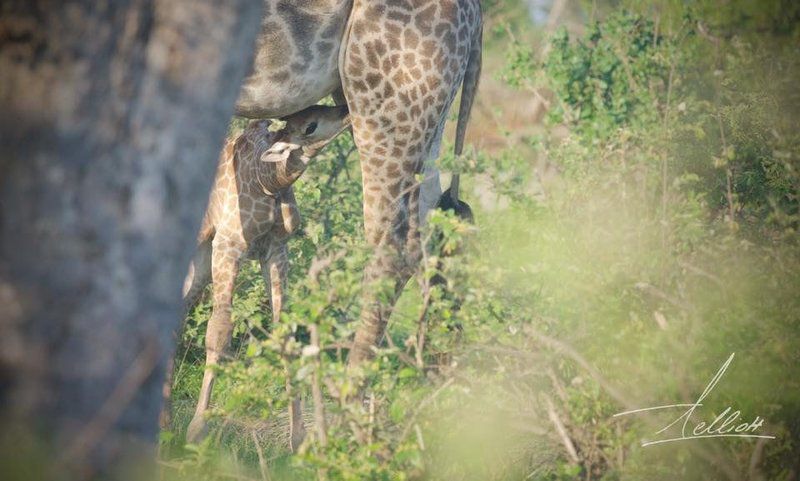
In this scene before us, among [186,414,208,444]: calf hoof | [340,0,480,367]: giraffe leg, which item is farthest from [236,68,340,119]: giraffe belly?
[186,414,208,444]: calf hoof

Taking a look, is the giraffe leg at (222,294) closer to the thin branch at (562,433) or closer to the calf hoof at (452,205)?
the calf hoof at (452,205)

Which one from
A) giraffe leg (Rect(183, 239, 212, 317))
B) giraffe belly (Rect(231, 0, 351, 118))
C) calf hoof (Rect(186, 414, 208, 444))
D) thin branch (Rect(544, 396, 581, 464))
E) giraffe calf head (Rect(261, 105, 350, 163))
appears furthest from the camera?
giraffe leg (Rect(183, 239, 212, 317))

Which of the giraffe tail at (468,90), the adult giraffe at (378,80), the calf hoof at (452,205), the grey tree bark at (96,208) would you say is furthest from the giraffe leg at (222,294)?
the grey tree bark at (96,208)

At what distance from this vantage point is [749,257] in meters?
4.18

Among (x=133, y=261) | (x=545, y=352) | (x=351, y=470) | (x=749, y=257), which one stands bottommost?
(x=351, y=470)

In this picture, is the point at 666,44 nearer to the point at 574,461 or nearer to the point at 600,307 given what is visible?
the point at 600,307

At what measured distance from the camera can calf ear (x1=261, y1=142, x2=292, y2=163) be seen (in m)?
5.71

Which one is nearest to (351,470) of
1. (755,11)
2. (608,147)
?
(608,147)

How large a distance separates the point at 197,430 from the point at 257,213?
132cm

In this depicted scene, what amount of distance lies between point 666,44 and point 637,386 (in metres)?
3.63

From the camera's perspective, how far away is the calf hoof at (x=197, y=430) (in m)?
5.39

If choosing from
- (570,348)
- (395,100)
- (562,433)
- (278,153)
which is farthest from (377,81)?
(562,433)

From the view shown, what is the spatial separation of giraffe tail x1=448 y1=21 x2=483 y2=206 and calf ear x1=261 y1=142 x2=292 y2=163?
43.0 inches
